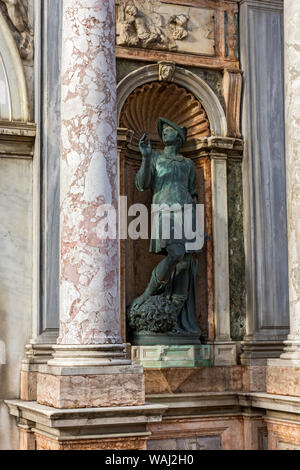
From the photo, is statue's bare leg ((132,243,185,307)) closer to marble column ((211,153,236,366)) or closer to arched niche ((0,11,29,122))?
marble column ((211,153,236,366))

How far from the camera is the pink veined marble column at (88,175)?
8258 millimetres

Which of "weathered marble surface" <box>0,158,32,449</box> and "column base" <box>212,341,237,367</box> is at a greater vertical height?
"weathered marble surface" <box>0,158,32,449</box>

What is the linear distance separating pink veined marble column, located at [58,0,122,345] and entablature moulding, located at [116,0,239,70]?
2647 mm

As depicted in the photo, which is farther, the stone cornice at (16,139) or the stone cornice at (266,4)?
the stone cornice at (266,4)

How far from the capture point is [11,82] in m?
10.6

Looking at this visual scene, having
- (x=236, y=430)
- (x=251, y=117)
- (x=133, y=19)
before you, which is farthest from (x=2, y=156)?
(x=236, y=430)

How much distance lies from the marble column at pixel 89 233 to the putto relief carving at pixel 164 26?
8.66 ft

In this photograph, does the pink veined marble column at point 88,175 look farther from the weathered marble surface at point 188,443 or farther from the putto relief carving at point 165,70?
the weathered marble surface at point 188,443

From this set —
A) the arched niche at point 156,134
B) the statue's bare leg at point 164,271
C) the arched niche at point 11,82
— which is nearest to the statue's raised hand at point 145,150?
the arched niche at point 156,134

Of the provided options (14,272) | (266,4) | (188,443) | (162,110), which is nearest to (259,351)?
(188,443)

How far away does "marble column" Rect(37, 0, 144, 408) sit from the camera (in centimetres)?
807

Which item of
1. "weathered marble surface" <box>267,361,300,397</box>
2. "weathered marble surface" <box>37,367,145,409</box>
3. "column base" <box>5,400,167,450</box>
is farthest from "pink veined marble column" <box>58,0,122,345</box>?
"weathered marble surface" <box>267,361,300,397</box>

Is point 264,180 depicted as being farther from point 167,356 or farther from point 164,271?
point 167,356

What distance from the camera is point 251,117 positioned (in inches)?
472
